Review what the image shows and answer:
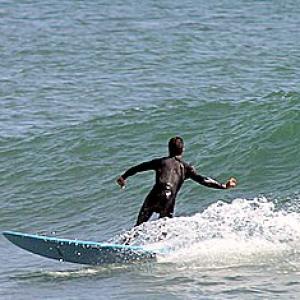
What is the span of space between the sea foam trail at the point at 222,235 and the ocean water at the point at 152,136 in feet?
0.07

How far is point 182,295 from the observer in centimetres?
944

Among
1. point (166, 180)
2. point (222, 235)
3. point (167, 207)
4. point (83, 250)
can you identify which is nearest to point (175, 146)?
point (166, 180)

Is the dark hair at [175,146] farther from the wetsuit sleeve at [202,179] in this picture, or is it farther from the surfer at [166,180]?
the wetsuit sleeve at [202,179]

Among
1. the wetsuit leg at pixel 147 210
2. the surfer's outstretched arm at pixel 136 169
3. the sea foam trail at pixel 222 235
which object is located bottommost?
the sea foam trail at pixel 222 235

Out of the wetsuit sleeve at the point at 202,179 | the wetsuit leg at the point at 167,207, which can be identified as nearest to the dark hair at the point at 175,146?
the wetsuit sleeve at the point at 202,179

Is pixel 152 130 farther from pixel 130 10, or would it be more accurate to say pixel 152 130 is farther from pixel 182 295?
pixel 130 10

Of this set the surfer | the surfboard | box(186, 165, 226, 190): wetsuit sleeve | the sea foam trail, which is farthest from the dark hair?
the surfboard

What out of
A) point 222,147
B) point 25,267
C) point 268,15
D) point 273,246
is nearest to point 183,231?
point 273,246

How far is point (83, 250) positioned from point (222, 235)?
174 centimetres

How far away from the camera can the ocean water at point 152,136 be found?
1063 centimetres

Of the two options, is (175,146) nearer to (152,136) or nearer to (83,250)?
(83,250)

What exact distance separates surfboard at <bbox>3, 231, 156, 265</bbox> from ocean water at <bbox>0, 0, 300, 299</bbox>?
113 mm

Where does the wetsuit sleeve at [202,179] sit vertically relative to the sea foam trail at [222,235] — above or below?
above

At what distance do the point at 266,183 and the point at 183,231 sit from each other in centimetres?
426
